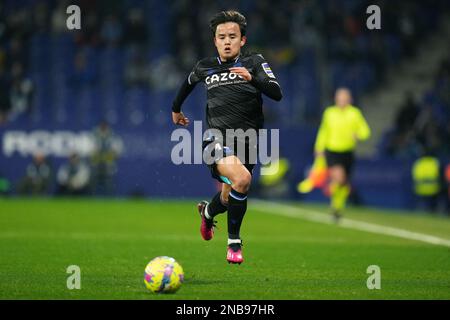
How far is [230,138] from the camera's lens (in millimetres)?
9383

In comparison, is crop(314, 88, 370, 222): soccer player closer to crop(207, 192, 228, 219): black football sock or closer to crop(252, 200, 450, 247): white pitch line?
crop(252, 200, 450, 247): white pitch line

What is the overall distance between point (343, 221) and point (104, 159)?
813 centimetres

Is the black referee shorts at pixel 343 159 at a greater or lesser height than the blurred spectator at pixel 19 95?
lesser

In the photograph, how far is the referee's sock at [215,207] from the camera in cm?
1001

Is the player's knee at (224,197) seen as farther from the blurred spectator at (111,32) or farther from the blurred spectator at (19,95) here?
the blurred spectator at (111,32)

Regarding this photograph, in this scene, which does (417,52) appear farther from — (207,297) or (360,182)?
(207,297)

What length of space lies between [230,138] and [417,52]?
19.4 metres

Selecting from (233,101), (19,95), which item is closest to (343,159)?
(233,101)

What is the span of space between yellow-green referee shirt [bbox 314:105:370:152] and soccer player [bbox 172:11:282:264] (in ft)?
27.7

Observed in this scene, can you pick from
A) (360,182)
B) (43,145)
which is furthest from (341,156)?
(43,145)

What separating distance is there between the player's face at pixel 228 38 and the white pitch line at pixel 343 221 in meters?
5.03

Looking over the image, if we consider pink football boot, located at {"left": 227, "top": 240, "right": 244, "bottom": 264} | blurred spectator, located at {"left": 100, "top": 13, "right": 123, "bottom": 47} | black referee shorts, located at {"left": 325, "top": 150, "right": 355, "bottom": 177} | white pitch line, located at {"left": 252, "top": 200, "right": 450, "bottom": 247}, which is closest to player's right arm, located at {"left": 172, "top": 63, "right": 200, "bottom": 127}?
pink football boot, located at {"left": 227, "top": 240, "right": 244, "bottom": 264}

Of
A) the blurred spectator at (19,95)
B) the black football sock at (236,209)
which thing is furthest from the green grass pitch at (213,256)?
the blurred spectator at (19,95)

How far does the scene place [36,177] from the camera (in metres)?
23.5
